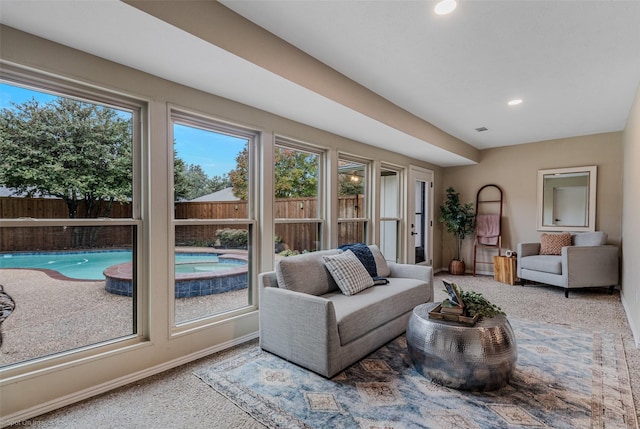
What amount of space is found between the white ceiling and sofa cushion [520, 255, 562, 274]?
2.21 metres

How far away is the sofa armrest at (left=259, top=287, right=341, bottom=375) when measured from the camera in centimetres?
223

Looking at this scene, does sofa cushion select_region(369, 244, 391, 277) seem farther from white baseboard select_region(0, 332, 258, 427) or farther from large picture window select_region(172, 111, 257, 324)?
→ white baseboard select_region(0, 332, 258, 427)

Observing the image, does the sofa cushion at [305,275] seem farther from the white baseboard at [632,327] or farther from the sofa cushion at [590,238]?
the sofa cushion at [590,238]

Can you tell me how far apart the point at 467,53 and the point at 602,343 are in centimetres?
278

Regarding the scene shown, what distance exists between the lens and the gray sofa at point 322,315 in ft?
7.41

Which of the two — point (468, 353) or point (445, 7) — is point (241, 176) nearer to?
point (445, 7)

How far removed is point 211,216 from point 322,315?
1.38 m

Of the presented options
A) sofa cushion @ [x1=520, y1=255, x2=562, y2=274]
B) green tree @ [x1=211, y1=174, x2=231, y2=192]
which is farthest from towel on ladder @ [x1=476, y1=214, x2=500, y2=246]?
green tree @ [x1=211, y1=174, x2=231, y2=192]

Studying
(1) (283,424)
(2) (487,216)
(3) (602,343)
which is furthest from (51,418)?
(2) (487,216)

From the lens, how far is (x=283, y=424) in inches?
69.9

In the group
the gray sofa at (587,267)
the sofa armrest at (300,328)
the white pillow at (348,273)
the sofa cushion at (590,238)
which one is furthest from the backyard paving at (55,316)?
the sofa cushion at (590,238)

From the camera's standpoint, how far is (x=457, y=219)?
20.3 ft

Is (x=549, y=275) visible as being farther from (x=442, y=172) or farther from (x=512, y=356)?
(x=512, y=356)

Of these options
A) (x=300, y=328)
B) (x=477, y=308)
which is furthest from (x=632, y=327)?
(x=300, y=328)
